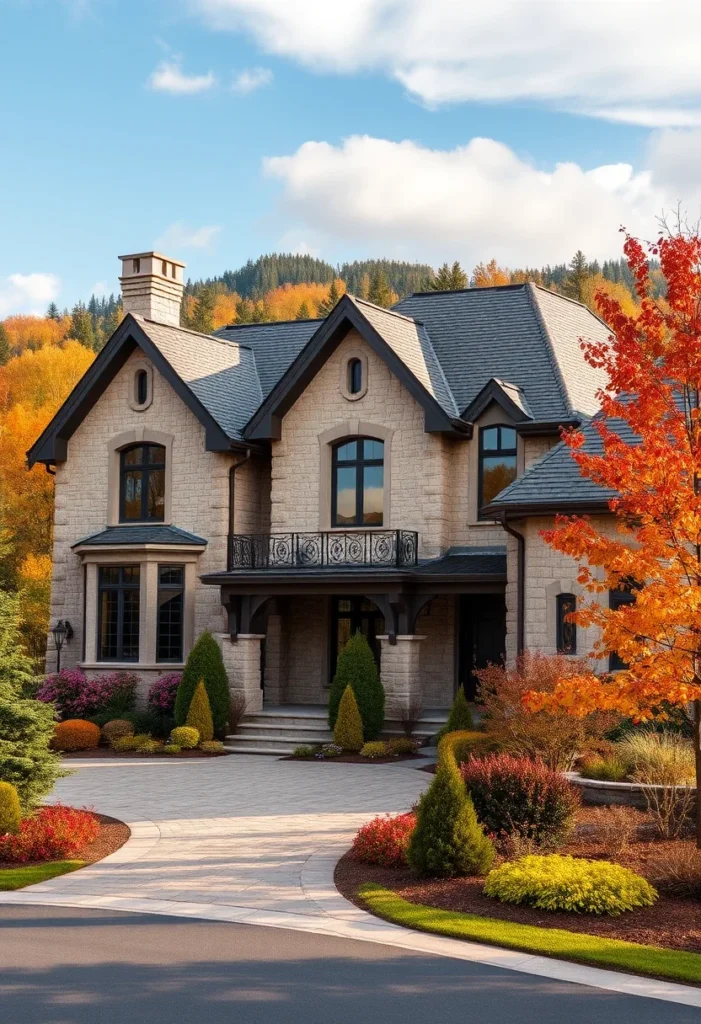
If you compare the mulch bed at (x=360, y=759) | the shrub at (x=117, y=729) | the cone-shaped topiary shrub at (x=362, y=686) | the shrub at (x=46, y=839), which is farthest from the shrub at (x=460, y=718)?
the shrub at (x=46, y=839)

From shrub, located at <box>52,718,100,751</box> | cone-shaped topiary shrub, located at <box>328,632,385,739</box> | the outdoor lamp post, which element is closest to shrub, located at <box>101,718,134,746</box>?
shrub, located at <box>52,718,100,751</box>

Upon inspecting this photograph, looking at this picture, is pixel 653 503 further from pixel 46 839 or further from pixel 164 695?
pixel 164 695

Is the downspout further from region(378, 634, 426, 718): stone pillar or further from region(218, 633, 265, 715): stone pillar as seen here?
region(218, 633, 265, 715): stone pillar

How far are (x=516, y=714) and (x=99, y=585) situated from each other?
13502 mm

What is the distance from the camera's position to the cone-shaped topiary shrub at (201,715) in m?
A: 25.8

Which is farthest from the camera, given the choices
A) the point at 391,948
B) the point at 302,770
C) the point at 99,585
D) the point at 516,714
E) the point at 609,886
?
the point at 99,585

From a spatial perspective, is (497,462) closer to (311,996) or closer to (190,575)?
(190,575)

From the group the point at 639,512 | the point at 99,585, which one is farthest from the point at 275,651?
the point at 639,512

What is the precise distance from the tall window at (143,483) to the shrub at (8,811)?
15014 mm

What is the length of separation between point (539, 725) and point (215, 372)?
15.4 metres

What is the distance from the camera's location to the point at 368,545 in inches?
1069

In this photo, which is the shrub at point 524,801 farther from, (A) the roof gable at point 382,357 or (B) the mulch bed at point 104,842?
(A) the roof gable at point 382,357

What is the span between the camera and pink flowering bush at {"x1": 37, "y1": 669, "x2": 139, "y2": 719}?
90.8ft

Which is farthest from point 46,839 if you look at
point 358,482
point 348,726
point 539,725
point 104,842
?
point 358,482
